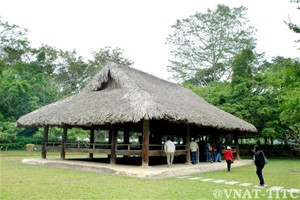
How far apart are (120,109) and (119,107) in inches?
9.7

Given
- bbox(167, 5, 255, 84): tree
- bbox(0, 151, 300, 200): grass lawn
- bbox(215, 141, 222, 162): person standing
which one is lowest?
bbox(0, 151, 300, 200): grass lawn

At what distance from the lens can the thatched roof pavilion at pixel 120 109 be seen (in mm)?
11164

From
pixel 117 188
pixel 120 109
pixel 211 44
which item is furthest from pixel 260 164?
pixel 211 44

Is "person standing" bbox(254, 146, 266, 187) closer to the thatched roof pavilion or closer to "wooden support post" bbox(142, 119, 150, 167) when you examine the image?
the thatched roof pavilion

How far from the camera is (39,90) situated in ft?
99.5

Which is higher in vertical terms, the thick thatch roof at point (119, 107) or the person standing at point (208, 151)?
the thick thatch roof at point (119, 107)

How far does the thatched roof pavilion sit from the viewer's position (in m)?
11.2

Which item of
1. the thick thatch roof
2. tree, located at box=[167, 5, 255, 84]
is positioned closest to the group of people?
the thick thatch roof

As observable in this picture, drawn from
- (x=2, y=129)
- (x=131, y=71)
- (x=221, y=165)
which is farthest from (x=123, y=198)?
(x=2, y=129)

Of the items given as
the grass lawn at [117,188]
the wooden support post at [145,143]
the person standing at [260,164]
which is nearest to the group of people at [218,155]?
the person standing at [260,164]

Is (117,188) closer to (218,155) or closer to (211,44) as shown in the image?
(218,155)

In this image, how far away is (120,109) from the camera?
11.7m

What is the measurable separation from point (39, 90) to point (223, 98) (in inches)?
752

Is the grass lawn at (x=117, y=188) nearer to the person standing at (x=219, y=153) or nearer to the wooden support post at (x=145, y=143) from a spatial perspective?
the wooden support post at (x=145, y=143)
